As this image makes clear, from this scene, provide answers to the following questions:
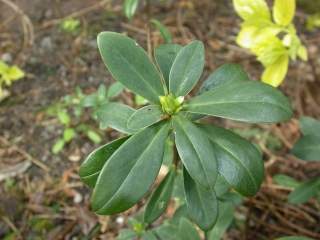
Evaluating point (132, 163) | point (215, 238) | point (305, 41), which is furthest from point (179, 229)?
point (305, 41)

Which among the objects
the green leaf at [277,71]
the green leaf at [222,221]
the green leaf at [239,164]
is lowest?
the green leaf at [222,221]

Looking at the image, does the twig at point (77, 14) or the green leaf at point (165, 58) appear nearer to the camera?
the green leaf at point (165, 58)

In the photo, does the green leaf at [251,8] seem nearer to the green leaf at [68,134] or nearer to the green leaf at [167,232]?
the green leaf at [167,232]

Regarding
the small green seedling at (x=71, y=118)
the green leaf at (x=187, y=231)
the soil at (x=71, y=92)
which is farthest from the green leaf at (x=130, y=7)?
the green leaf at (x=187, y=231)

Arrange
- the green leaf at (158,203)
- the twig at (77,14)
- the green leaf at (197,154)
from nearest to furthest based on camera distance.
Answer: the green leaf at (197,154), the green leaf at (158,203), the twig at (77,14)

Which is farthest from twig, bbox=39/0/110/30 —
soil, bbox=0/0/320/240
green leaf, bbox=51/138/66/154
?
green leaf, bbox=51/138/66/154

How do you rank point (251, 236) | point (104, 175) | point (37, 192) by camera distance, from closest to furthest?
1. point (104, 175)
2. point (251, 236)
3. point (37, 192)

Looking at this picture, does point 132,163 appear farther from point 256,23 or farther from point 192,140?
point 256,23

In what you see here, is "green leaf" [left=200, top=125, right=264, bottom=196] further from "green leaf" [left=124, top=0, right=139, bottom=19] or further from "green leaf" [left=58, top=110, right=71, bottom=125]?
"green leaf" [left=58, top=110, right=71, bottom=125]
